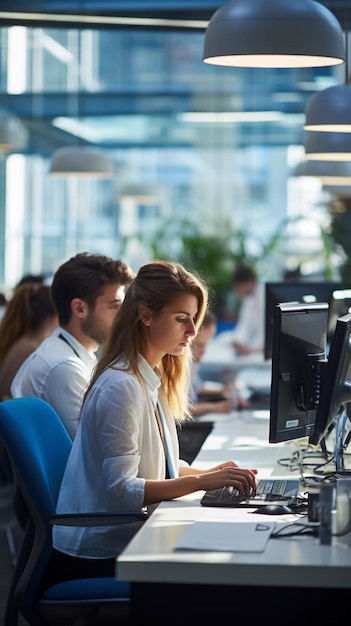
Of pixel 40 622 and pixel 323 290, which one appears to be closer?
pixel 40 622

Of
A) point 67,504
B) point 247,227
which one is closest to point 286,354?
point 67,504

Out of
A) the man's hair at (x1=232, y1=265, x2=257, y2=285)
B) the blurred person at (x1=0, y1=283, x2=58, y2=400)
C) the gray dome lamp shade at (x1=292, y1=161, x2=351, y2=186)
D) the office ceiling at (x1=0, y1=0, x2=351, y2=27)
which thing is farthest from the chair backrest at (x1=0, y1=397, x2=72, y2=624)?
the man's hair at (x1=232, y1=265, x2=257, y2=285)

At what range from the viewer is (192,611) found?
89.1 inches

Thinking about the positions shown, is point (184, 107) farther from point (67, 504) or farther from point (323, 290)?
point (67, 504)

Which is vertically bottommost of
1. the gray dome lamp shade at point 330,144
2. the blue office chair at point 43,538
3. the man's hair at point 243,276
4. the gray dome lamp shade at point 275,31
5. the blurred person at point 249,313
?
the blurred person at point 249,313

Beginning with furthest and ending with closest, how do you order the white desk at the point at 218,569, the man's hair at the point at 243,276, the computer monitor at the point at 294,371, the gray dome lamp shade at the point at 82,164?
1. the man's hair at the point at 243,276
2. the gray dome lamp shade at the point at 82,164
3. the computer monitor at the point at 294,371
4. the white desk at the point at 218,569

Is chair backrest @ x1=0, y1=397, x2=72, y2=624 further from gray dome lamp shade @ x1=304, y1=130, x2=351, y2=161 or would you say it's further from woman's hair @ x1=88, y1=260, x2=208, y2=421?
gray dome lamp shade @ x1=304, y1=130, x2=351, y2=161

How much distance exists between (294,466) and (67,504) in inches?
36.4

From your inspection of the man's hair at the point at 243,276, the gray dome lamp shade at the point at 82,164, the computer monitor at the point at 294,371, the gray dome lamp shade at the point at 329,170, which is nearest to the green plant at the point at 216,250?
the man's hair at the point at 243,276

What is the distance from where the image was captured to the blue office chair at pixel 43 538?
2715mm

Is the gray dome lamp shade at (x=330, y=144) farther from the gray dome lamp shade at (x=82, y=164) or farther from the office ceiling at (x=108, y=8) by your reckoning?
the gray dome lamp shade at (x=82, y=164)

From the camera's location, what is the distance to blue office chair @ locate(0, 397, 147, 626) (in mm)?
2715

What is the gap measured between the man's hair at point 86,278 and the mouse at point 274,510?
1.34m

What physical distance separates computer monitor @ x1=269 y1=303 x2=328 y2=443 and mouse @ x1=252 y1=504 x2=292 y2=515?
13.1 inches
